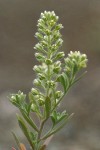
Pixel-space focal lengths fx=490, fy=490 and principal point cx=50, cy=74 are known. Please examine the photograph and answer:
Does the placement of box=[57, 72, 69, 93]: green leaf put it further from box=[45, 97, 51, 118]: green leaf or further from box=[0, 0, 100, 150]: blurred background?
box=[0, 0, 100, 150]: blurred background

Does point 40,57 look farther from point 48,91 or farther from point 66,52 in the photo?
point 66,52

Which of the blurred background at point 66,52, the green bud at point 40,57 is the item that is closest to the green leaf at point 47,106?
the green bud at point 40,57

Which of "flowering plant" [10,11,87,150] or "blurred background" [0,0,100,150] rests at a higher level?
"blurred background" [0,0,100,150]

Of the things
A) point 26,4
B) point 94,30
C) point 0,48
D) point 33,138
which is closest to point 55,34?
point 33,138

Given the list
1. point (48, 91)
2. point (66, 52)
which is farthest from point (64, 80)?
point (66, 52)

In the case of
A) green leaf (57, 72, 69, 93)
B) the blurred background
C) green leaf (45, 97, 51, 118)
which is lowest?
green leaf (45, 97, 51, 118)

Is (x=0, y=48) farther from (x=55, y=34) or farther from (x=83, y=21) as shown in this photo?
(x=55, y=34)

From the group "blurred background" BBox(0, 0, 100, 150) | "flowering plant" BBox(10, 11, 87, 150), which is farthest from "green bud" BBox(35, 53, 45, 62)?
"blurred background" BBox(0, 0, 100, 150)

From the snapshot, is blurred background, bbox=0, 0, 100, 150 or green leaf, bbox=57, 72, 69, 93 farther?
blurred background, bbox=0, 0, 100, 150
